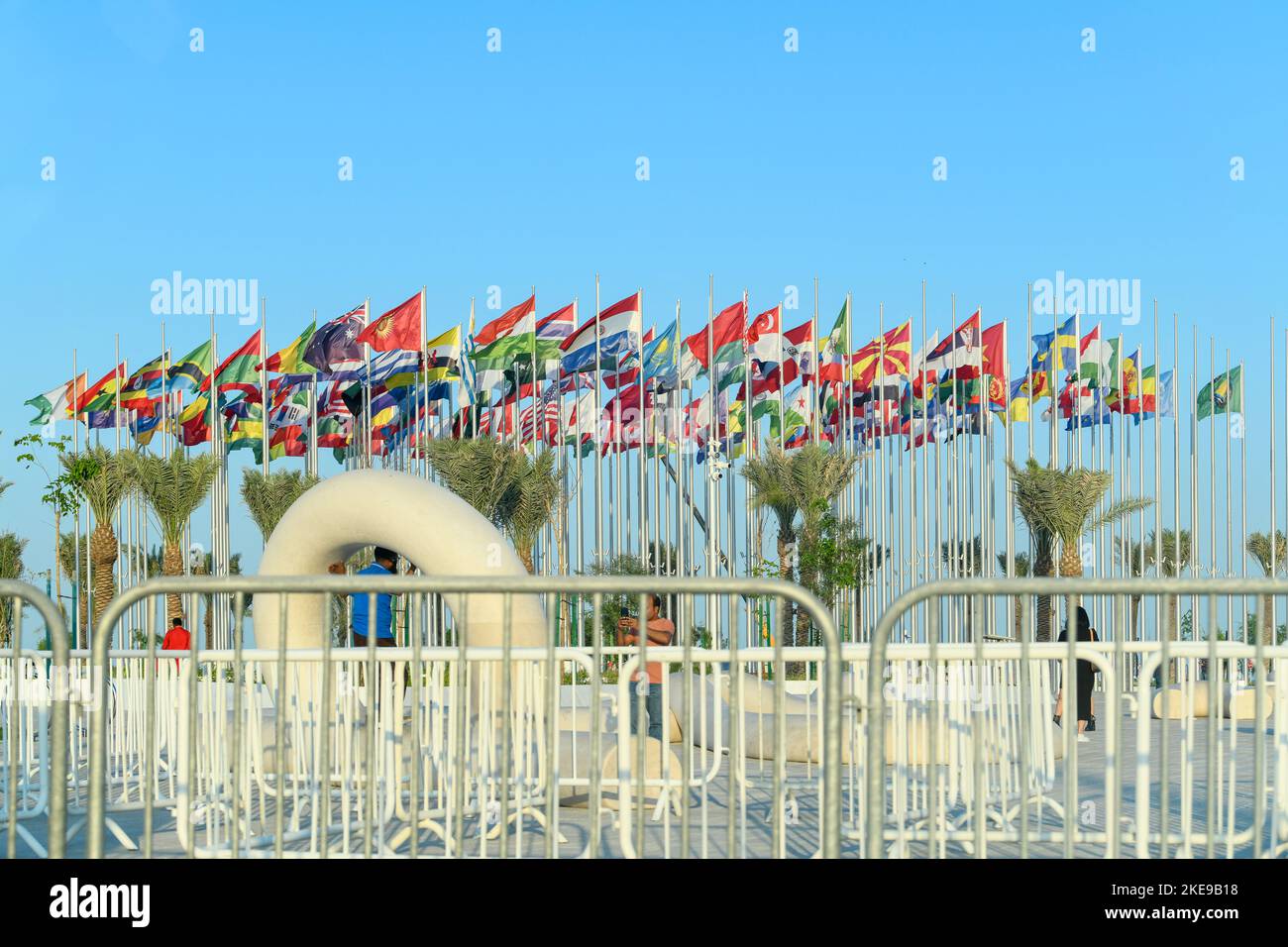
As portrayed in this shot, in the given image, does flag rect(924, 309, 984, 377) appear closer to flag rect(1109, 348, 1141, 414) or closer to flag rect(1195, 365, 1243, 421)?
flag rect(1109, 348, 1141, 414)

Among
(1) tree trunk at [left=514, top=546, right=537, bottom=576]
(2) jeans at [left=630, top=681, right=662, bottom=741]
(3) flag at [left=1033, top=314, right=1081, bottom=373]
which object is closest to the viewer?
(2) jeans at [left=630, top=681, right=662, bottom=741]

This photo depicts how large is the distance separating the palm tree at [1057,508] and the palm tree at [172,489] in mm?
17626

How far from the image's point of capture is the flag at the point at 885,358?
3225 centimetres

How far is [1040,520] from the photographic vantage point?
91.4 feet

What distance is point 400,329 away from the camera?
30.8m

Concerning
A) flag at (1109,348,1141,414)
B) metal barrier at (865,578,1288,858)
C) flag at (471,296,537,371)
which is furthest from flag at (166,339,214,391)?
metal barrier at (865,578,1288,858)

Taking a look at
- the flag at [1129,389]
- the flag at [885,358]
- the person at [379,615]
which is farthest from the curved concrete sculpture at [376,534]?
the flag at [1129,389]

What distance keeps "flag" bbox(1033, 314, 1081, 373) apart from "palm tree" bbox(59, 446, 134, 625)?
2091 cm

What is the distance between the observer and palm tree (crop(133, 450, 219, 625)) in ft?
98.5

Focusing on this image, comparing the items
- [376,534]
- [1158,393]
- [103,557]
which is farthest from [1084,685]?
[103,557]

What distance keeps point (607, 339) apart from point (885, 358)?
258 inches

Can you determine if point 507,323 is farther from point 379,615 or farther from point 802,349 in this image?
point 379,615

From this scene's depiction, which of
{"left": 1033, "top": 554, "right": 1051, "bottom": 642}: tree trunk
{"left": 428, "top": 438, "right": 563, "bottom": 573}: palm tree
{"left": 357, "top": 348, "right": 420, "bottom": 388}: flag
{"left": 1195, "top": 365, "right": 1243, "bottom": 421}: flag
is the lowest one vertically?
{"left": 1033, "top": 554, "right": 1051, "bottom": 642}: tree trunk
